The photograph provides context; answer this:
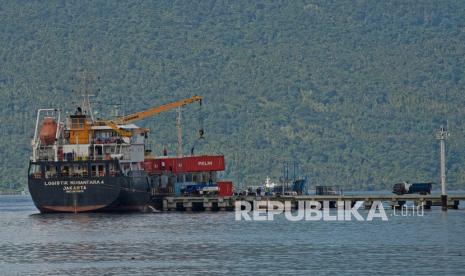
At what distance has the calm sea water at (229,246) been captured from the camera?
91.3m

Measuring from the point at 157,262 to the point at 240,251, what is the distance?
359 inches

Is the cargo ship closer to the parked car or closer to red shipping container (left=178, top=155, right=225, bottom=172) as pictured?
red shipping container (left=178, top=155, right=225, bottom=172)

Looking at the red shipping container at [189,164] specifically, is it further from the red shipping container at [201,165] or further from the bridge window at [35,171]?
the bridge window at [35,171]

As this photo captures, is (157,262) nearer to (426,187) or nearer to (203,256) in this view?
(203,256)

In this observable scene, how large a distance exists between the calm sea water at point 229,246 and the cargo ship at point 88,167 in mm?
4598

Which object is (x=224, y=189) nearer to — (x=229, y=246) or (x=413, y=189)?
(x=413, y=189)

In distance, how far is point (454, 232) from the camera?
117 m

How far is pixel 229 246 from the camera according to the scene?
108 meters

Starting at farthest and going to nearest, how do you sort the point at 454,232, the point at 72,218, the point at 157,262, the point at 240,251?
1. the point at 72,218
2. the point at 454,232
3. the point at 240,251
4. the point at 157,262

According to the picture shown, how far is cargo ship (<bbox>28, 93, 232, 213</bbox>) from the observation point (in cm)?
14938

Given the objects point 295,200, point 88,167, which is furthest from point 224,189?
point 88,167

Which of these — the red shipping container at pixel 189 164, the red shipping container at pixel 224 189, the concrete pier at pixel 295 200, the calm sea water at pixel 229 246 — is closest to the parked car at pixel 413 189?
the concrete pier at pixel 295 200

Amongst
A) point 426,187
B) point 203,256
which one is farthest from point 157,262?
point 426,187

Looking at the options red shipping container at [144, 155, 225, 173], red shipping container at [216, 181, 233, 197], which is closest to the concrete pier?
red shipping container at [216, 181, 233, 197]
